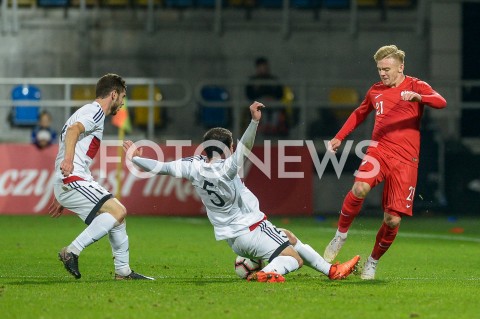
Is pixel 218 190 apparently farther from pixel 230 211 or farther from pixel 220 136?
pixel 220 136

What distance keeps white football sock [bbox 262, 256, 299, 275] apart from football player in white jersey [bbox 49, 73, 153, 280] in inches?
47.4

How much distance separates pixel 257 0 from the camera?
2475 centimetres

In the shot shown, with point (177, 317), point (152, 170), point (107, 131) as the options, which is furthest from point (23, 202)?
point (177, 317)

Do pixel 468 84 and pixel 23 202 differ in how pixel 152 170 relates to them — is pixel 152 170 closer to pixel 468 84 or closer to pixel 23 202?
pixel 23 202

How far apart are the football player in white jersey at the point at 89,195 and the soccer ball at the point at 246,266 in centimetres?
82

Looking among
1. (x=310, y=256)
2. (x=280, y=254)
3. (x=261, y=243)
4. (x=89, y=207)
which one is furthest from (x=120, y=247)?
(x=310, y=256)

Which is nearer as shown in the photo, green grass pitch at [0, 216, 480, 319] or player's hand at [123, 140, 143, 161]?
green grass pitch at [0, 216, 480, 319]

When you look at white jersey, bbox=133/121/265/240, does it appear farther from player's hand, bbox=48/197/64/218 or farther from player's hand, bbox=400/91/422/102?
player's hand, bbox=400/91/422/102

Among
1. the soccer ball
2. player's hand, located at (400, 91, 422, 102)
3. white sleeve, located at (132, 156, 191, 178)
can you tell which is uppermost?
player's hand, located at (400, 91, 422, 102)

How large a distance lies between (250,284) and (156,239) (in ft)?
19.8

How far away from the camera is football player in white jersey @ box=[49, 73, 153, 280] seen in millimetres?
9828

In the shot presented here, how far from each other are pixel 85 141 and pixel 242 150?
4.93 ft

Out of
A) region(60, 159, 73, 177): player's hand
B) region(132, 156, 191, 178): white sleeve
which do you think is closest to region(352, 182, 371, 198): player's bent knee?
region(132, 156, 191, 178): white sleeve

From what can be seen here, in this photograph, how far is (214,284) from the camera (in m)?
9.82
